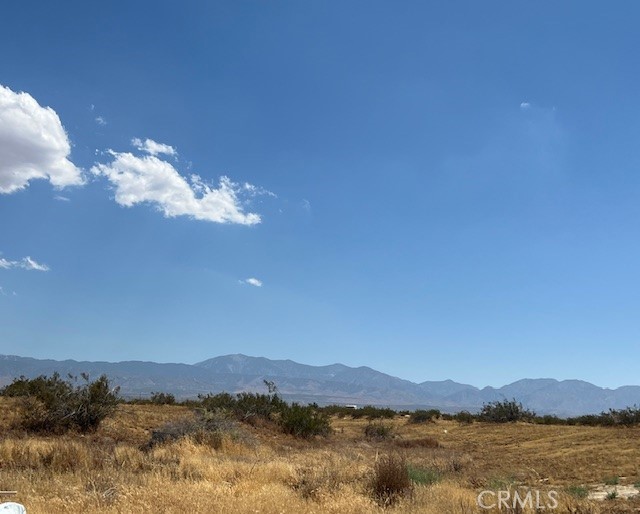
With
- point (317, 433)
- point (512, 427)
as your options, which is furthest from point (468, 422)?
point (317, 433)

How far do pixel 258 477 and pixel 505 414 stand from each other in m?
31.9

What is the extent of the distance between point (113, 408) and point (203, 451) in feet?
27.0

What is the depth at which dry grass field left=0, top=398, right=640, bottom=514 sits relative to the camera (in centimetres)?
862

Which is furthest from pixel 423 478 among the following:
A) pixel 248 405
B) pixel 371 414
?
pixel 371 414

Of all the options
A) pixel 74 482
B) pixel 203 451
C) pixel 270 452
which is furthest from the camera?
pixel 270 452

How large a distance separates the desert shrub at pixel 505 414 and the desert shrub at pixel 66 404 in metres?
26.7

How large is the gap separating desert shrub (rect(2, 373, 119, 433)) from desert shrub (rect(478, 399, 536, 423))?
26674mm

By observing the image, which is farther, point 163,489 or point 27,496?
point 163,489

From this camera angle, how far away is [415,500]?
9.45 metres

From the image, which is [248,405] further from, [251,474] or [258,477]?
[258,477]

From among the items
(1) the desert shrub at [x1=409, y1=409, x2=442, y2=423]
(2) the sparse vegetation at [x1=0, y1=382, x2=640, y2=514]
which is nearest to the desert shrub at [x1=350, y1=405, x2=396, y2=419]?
(1) the desert shrub at [x1=409, y1=409, x2=442, y2=423]

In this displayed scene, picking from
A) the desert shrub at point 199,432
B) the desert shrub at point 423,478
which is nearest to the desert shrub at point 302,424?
the desert shrub at point 199,432

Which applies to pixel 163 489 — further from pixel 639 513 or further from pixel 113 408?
pixel 113 408

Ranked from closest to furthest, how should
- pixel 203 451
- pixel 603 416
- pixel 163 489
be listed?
pixel 163 489 → pixel 203 451 → pixel 603 416
